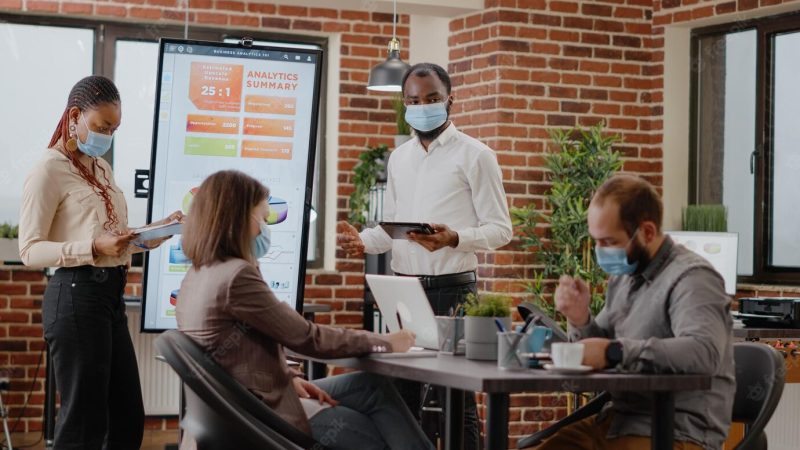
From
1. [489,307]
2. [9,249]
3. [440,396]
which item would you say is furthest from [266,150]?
[9,249]

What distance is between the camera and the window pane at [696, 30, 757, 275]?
647 centimetres

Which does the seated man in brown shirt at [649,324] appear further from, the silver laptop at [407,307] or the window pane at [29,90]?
the window pane at [29,90]

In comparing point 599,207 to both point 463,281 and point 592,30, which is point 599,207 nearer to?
point 463,281

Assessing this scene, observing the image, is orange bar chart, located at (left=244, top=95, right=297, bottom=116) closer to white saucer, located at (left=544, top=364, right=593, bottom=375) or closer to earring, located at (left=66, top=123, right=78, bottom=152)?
earring, located at (left=66, top=123, right=78, bottom=152)

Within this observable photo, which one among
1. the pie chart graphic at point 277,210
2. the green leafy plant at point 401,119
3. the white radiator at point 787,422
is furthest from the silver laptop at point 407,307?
the green leafy plant at point 401,119

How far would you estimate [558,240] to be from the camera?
20.3ft

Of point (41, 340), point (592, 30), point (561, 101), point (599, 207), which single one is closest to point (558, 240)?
point (561, 101)

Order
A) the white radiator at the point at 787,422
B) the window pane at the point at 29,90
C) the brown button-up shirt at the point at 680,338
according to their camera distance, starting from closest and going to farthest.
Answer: the brown button-up shirt at the point at 680,338, the white radiator at the point at 787,422, the window pane at the point at 29,90

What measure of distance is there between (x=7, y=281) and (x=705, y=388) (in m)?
4.92

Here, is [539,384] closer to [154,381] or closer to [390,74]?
[390,74]

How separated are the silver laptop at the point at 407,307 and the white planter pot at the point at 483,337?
0.18 meters

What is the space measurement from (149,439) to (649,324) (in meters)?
4.49

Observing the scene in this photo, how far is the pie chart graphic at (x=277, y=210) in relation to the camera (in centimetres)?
430

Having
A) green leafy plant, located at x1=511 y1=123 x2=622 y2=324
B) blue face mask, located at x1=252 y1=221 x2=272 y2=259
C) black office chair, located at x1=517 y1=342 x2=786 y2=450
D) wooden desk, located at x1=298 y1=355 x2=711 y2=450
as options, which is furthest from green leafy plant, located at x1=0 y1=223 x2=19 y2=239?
wooden desk, located at x1=298 y1=355 x2=711 y2=450
